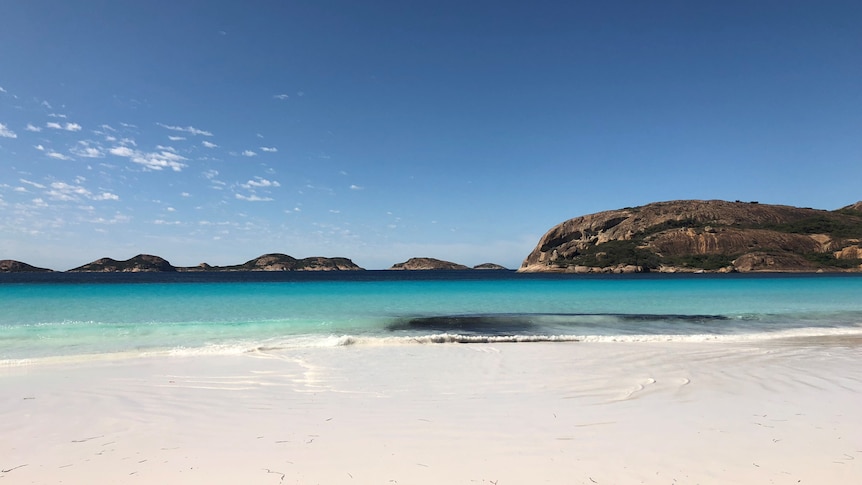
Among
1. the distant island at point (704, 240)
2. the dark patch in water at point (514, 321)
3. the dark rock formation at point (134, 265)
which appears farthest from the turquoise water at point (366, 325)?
the dark rock formation at point (134, 265)

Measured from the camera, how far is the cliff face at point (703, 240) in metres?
98.2

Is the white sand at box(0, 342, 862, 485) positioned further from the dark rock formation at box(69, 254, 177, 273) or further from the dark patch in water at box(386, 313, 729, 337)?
the dark rock formation at box(69, 254, 177, 273)

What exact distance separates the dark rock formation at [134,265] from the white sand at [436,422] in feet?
640

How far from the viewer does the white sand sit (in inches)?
160

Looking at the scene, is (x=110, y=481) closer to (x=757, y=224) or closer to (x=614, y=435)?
(x=614, y=435)

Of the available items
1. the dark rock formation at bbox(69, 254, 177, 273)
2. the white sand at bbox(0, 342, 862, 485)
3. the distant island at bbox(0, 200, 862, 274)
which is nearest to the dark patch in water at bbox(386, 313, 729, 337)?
the white sand at bbox(0, 342, 862, 485)

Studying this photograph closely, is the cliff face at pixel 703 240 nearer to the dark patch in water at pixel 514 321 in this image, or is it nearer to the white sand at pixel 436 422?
the dark patch in water at pixel 514 321

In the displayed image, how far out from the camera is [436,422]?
17.9 feet

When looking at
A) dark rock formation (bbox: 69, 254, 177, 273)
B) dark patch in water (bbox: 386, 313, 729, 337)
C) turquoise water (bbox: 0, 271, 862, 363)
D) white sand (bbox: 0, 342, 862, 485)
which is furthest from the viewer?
dark rock formation (bbox: 69, 254, 177, 273)

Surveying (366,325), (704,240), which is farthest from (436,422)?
(704,240)

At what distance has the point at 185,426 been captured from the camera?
545cm

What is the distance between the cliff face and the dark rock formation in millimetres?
154489

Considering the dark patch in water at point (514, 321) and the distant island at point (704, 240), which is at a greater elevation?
the distant island at point (704, 240)

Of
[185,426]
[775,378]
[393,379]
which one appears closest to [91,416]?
[185,426]
